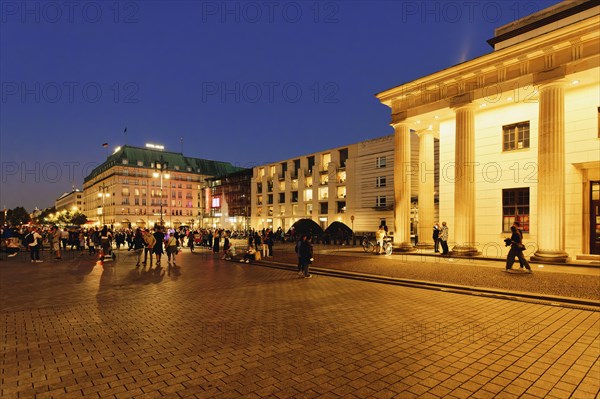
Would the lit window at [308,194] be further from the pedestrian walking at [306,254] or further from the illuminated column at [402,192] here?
the pedestrian walking at [306,254]

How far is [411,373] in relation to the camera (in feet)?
16.4

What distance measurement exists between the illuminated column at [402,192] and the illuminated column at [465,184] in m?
3.38

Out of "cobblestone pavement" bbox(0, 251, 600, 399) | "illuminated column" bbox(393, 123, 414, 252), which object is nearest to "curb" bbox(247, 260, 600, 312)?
→ "cobblestone pavement" bbox(0, 251, 600, 399)

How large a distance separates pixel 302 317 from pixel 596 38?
58.4 ft

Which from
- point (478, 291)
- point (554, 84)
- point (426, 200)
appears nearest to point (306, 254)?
point (478, 291)

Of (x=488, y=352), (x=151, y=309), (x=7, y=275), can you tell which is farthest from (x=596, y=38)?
(x=7, y=275)

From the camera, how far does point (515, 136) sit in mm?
19344

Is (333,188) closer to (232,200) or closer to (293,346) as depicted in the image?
(232,200)

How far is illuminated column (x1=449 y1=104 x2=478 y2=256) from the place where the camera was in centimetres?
1880

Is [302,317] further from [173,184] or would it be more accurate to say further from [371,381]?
[173,184]

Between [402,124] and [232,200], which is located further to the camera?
[232,200]

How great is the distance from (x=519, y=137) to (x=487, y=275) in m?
10.6

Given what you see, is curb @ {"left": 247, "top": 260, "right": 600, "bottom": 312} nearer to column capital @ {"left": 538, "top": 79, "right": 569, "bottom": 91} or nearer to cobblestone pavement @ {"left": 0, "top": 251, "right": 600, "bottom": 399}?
cobblestone pavement @ {"left": 0, "top": 251, "right": 600, "bottom": 399}

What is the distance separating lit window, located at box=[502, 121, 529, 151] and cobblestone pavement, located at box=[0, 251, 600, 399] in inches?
526
